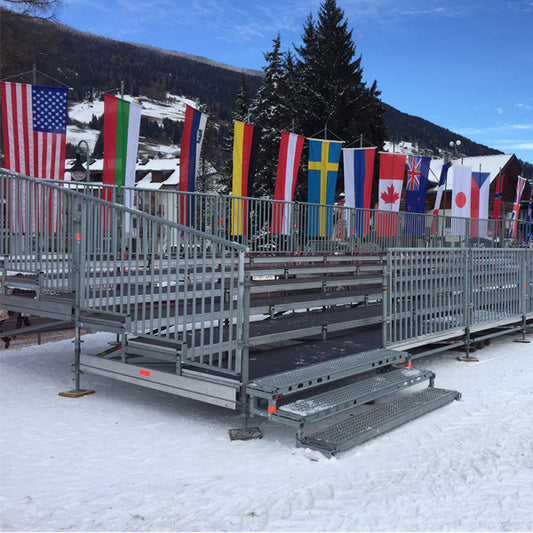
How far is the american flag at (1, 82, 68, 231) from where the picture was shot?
9.93m

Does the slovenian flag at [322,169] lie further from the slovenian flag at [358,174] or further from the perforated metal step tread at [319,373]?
the perforated metal step tread at [319,373]

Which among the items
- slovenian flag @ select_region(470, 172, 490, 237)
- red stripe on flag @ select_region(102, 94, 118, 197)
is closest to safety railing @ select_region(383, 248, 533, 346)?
red stripe on flag @ select_region(102, 94, 118, 197)

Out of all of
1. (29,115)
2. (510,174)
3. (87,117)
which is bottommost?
(29,115)

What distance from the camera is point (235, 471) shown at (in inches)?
178

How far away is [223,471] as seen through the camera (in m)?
4.51

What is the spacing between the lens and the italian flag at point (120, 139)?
10.5 metres

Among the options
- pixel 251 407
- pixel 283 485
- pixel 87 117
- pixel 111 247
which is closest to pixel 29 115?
pixel 111 247

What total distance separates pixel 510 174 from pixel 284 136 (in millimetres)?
51145

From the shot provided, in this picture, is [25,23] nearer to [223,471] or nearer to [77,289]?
[77,289]

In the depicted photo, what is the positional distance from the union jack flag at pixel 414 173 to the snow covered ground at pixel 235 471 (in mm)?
12983

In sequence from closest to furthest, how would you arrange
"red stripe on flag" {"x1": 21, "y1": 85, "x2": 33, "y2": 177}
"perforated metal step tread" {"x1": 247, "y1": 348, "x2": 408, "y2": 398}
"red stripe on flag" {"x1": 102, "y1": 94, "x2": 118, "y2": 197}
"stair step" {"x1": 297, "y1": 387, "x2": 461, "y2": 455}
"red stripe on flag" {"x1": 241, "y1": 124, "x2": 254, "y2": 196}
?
"stair step" {"x1": 297, "y1": 387, "x2": 461, "y2": 455}, "perforated metal step tread" {"x1": 247, "y1": 348, "x2": 408, "y2": 398}, "red stripe on flag" {"x1": 21, "y1": 85, "x2": 33, "y2": 177}, "red stripe on flag" {"x1": 102, "y1": 94, "x2": 118, "y2": 197}, "red stripe on flag" {"x1": 241, "y1": 124, "x2": 254, "y2": 196}

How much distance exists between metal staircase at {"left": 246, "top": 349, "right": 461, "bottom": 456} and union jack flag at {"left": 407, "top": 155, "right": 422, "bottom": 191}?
1281 cm

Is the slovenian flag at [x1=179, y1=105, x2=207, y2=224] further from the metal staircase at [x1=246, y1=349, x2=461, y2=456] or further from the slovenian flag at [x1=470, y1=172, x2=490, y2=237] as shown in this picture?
the slovenian flag at [x1=470, y1=172, x2=490, y2=237]

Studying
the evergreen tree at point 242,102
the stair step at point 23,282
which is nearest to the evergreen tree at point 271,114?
the evergreen tree at point 242,102
